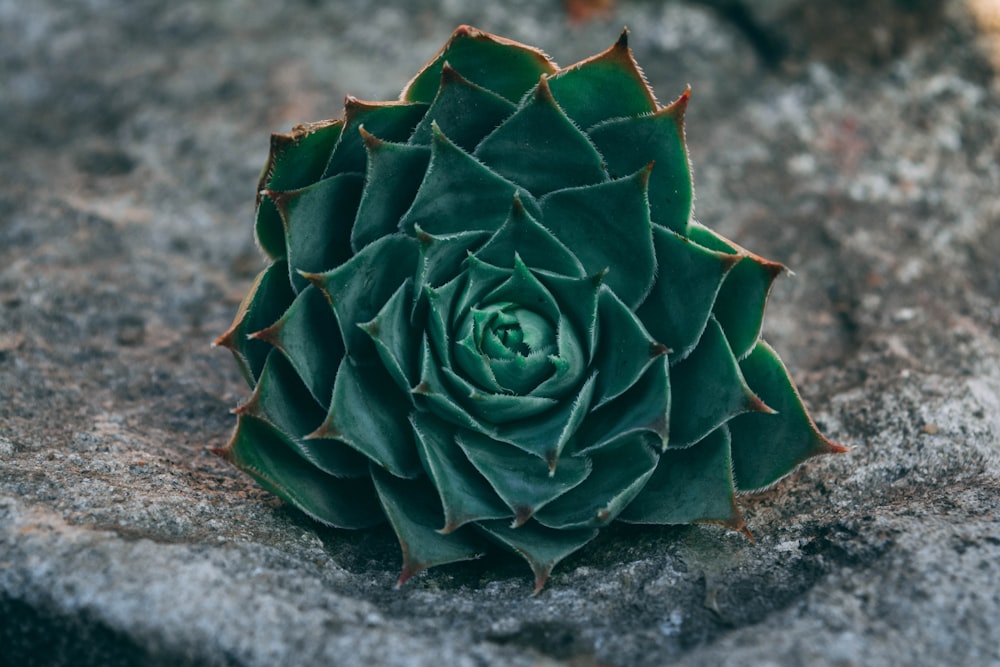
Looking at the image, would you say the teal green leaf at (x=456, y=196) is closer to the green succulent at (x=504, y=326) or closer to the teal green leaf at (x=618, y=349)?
the green succulent at (x=504, y=326)

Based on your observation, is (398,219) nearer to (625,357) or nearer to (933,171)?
(625,357)

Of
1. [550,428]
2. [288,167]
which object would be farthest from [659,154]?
[288,167]

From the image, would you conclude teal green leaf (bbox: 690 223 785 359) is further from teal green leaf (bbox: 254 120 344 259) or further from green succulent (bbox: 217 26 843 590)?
teal green leaf (bbox: 254 120 344 259)

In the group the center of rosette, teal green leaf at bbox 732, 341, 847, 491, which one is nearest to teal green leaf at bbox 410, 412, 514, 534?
the center of rosette

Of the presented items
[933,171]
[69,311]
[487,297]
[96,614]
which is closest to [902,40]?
[933,171]

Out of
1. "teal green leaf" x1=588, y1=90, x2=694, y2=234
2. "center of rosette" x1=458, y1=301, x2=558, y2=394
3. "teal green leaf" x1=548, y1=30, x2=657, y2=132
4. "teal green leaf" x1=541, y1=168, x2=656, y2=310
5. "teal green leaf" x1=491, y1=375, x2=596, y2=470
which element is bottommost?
"teal green leaf" x1=491, y1=375, x2=596, y2=470

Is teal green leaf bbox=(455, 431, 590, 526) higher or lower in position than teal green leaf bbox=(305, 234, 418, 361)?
lower

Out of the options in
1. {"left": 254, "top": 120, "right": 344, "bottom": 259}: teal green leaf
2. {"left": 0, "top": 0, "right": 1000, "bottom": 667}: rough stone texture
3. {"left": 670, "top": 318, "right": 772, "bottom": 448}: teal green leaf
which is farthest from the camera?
{"left": 254, "top": 120, "right": 344, "bottom": 259}: teal green leaf
